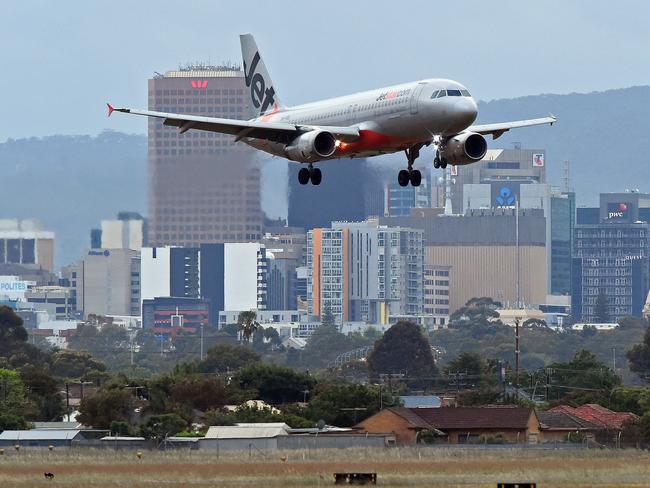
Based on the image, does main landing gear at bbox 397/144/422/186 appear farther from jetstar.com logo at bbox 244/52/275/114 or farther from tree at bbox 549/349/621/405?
tree at bbox 549/349/621/405

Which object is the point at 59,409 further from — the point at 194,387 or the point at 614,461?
the point at 614,461

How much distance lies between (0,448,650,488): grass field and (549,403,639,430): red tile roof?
83.5ft

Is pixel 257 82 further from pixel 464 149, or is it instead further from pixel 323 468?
pixel 323 468

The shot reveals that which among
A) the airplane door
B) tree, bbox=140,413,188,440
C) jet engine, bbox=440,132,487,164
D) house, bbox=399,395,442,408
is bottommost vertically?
house, bbox=399,395,442,408

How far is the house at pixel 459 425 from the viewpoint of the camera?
363 ft

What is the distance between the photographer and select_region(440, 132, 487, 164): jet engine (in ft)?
290

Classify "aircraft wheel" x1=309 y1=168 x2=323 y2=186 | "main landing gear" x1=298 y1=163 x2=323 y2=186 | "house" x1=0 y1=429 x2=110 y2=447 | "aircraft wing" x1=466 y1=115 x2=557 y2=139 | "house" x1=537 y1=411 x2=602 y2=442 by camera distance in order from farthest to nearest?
"house" x1=537 y1=411 x2=602 y2=442 → "house" x1=0 y1=429 x2=110 y2=447 → "main landing gear" x1=298 y1=163 x2=323 y2=186 → "aircraft wheel" x1=309 y1=168 x2=323 y2=186 → "aircraft wing" x1=466 y1=115 x2=557 y2=139

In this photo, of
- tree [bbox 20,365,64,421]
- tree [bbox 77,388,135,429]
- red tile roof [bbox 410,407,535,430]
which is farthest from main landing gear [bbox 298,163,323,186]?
tree [bbox 20,365,64,421]

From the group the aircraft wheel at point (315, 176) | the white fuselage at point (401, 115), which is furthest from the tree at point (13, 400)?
the white fuselage at point (401, 115)

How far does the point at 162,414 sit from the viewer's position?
407 ft

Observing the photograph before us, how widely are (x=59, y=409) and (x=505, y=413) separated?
34563 mm

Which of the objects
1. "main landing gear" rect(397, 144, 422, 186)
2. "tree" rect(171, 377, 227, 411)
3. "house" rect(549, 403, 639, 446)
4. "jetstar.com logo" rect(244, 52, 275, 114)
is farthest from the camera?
"tree" rect(171, 377, 227, 411)

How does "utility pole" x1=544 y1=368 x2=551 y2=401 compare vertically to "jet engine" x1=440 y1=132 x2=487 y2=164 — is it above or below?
below

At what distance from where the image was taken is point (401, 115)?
8888 cm
